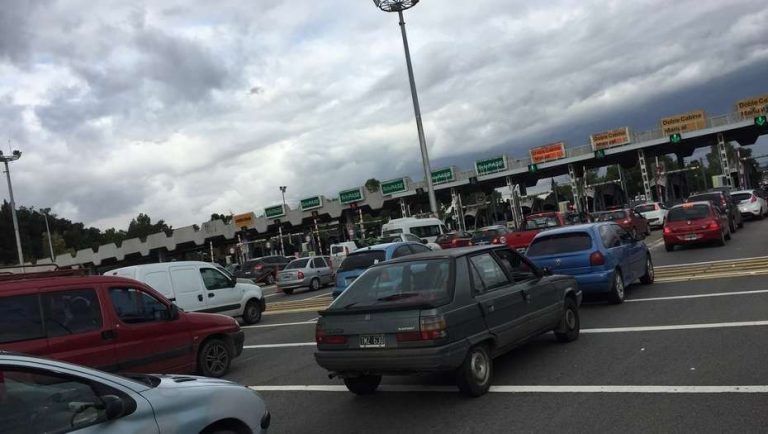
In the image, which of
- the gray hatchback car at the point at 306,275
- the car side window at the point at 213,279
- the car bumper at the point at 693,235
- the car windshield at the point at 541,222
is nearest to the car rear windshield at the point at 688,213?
the car bumper at the point at 693,235

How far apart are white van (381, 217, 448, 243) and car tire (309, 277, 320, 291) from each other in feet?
33.9

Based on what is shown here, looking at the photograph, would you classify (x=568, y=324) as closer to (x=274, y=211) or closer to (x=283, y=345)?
(x=283, y=345)

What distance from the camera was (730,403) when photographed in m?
5.25

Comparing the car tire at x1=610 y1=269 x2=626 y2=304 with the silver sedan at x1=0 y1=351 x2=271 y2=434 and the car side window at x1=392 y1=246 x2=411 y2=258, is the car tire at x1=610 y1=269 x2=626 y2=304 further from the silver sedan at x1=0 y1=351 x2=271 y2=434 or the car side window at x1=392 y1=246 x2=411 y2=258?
the silver sedan at x1=0 y1=351 x2=271 y2=434

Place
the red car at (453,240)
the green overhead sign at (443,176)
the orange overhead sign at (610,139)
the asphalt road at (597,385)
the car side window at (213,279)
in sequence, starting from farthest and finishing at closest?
the green overhead sign at (443,176) < the orange overhead sign at (610,139) < the red car at (453,240) < the car side window at (213,279) < the asphalt road at (597,385)

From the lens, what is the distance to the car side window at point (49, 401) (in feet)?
10.8

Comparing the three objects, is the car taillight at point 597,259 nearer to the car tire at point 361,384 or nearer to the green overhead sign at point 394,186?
the car tire at point 361,384

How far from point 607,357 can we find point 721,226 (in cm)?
1517

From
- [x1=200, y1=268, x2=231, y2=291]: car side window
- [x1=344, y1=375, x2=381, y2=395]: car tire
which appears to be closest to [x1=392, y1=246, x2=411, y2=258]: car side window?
[x1=200, y1=268, x2=231, y2=291]: car side window

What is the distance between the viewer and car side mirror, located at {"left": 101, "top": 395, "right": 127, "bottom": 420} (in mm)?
3447

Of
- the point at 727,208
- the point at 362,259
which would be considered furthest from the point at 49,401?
the point at 727,208

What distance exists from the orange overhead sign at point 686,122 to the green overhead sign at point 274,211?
119 ft

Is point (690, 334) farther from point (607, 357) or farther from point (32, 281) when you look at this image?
point (32, 281)

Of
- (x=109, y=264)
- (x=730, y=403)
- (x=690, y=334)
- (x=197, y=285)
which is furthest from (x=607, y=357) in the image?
(x=109, y=264)
